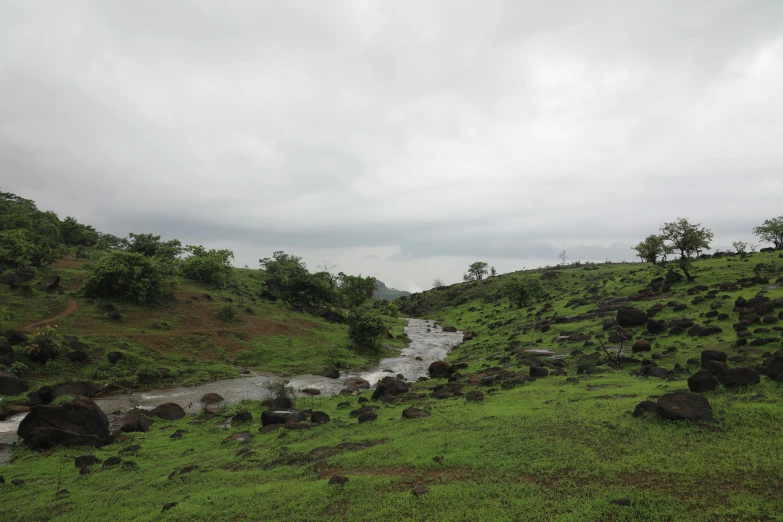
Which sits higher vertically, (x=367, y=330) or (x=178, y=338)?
(x=178, y=338)

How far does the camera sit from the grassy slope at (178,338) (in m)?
37.0

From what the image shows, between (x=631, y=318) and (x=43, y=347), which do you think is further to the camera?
(x=631, y=318)

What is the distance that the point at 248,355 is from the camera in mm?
49000

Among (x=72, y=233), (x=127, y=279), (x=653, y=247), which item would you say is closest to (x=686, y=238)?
(x=653, y=247)

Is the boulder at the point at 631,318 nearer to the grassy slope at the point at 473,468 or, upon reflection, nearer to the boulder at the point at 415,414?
the grassy slope at the point at 473,468

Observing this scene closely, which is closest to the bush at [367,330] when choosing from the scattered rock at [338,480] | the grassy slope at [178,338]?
the grassy slope at [178,338]

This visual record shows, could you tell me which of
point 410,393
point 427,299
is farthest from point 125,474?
point 427,299

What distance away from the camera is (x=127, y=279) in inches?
2025

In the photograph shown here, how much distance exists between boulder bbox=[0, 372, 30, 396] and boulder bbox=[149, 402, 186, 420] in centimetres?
1028

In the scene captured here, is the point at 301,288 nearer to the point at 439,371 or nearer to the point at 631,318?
the point at 439,371

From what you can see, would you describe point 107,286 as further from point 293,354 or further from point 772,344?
point 772,344

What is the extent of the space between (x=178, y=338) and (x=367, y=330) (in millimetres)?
26776

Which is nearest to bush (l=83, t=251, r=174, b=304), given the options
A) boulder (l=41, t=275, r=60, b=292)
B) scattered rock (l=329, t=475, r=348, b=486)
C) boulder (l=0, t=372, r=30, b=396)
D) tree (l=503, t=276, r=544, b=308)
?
boulder (l=41, t=275, r=60, b=292)

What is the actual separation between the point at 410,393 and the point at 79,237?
10850 cm
